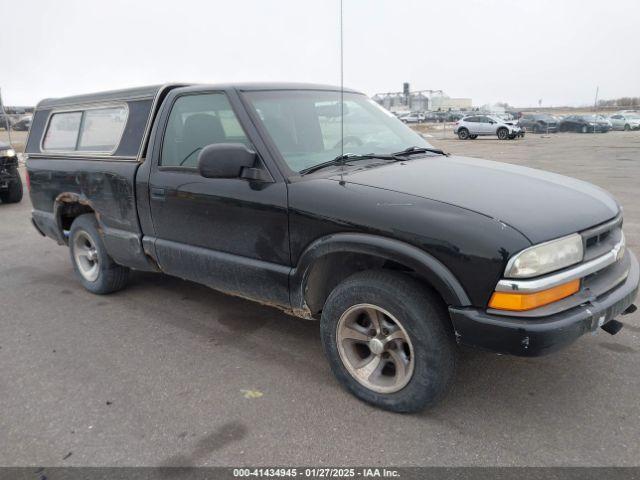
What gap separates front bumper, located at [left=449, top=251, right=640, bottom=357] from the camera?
2352mm

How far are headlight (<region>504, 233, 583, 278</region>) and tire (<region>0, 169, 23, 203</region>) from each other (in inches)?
401

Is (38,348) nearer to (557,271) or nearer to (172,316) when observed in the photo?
(172,316)

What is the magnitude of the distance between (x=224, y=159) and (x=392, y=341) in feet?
4.72

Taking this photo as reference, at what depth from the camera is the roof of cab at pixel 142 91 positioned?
11.7 ft

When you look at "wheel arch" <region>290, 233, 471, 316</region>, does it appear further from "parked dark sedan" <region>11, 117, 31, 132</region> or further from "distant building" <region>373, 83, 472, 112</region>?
"parked dark sedan" <region>11, 117, 31, 132</region>

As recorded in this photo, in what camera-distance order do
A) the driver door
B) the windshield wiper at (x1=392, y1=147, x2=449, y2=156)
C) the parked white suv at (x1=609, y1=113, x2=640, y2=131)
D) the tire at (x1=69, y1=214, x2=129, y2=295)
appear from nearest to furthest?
the driver door → the windshield wiper at (x1=392, y1=147, x2=449, y2=156) → the tire at (x1=69, y1=214, x2=129, y2=295) → the parked white suv at (x1=609, y1=113, x2=640, y2=131)

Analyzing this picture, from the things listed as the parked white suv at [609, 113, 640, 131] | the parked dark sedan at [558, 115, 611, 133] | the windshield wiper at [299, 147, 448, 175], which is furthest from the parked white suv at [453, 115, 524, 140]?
the windshield wiper at [299, 147, 448, 175]

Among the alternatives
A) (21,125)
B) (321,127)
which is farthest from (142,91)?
(21,125)

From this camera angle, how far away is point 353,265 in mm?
3109

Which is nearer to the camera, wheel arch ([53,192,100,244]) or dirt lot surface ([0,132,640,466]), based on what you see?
dirt lot surface ([0,132,640,466])

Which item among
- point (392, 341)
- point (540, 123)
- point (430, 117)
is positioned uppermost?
point (430, 117)

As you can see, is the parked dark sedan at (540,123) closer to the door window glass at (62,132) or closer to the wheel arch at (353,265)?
the door window glass at (62,132)

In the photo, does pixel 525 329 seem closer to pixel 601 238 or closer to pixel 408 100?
pixel 601 238

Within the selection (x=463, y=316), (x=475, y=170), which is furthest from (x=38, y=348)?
(x=475, y=170)
